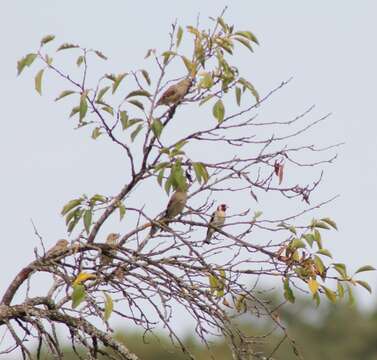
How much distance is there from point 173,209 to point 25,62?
1042 millimetres

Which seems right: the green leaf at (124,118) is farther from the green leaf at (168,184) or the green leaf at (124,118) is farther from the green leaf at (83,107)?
the green leaf at (168,184)

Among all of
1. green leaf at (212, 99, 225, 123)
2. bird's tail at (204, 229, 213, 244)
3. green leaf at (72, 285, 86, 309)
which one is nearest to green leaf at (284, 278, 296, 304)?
bird's tail at (204, 229, 213, 244)

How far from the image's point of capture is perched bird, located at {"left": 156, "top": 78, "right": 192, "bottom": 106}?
6503mm

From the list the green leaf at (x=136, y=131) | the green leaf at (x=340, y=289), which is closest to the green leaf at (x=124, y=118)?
the green leaf at (x=136, y=131)

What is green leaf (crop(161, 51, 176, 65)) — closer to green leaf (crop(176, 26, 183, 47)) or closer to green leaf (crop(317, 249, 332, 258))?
green leaf (crop(176, 26, 183, 47))

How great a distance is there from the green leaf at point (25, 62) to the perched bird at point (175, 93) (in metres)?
0.69

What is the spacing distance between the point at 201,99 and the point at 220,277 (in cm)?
92

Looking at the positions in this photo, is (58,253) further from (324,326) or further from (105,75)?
(324,326)

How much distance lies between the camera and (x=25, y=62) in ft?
20.6

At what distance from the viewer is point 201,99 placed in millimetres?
6414

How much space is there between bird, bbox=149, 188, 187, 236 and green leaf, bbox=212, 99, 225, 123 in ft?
1.31

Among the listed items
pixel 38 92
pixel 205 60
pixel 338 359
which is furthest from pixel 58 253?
pixel 338 359

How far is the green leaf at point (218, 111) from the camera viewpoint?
628 centimetres

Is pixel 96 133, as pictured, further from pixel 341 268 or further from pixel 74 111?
pixel 341 268
